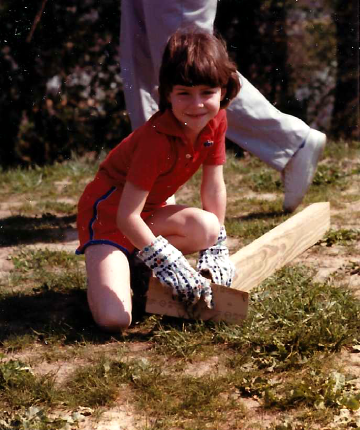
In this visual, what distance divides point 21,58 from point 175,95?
346cm

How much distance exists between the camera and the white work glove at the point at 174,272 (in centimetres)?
296

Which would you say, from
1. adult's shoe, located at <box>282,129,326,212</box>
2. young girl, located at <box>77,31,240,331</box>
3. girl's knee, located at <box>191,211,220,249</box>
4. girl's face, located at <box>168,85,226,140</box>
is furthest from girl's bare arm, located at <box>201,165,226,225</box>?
adult's shoe, located at <box>282,129,326,212</box>

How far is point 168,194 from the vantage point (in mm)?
3344

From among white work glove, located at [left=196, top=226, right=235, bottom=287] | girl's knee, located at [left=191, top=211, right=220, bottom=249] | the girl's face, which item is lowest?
white work glove, located at [left=196, top=226, right=235, bottom=287]

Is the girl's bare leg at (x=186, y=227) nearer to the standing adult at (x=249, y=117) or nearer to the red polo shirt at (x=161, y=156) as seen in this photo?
the red polo shirt at (x=161, y=156)

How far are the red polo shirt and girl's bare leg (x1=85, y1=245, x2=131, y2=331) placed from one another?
0.27 m

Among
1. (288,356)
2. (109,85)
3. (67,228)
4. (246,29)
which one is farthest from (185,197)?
(288,356)

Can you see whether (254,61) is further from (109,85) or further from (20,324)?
(20,324)

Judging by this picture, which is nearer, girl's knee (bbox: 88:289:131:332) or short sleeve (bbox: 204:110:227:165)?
girl's knee (bbox: 88:289:131:332)

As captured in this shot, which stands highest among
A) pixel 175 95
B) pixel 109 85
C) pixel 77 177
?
pixel 175 95

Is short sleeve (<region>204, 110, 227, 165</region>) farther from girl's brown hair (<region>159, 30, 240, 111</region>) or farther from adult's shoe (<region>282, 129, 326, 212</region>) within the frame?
adult's shoe (<region>282, 129, 326, 212</region>)

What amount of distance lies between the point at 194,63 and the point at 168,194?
2.11ft

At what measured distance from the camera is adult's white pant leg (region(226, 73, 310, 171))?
169 inches

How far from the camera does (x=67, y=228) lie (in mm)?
4590
